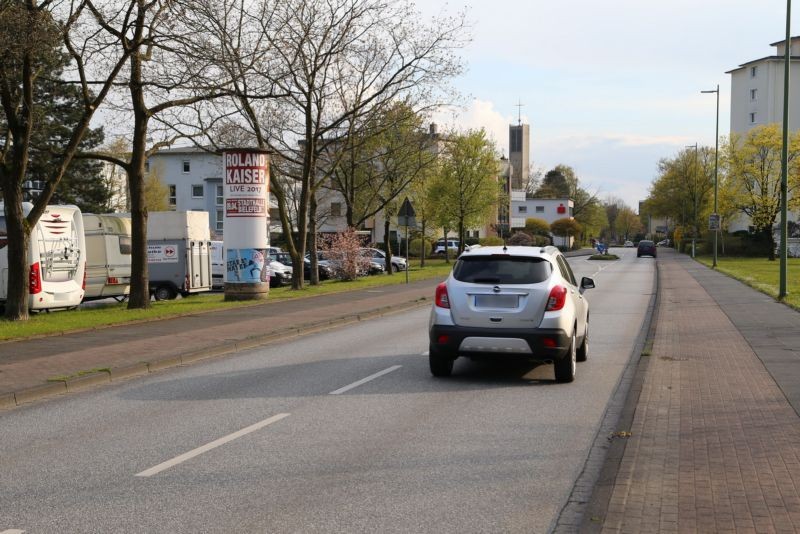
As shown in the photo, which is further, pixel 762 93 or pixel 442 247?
pixel 762 93

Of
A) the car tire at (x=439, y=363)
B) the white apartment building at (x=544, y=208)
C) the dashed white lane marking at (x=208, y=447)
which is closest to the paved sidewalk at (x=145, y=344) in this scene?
the dashed white lane marking at (x=208, y=447)

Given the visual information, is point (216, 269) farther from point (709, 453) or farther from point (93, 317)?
point (709, 453)

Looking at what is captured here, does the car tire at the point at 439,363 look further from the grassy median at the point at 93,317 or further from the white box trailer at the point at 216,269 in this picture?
the white box trailer at the point at 216,269

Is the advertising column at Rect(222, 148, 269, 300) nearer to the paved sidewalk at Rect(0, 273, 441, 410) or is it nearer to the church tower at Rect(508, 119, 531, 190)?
the paved sidewalk at Rect(0, 273, 441, 410)

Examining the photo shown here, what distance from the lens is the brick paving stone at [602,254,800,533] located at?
4.96m

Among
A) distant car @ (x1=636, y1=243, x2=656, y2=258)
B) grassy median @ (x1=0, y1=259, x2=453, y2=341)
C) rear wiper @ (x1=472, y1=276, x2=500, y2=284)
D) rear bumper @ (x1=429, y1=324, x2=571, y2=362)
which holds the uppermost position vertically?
rear wiper @ (x1=472, y1=276, x2=500, y2=284)

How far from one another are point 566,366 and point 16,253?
12.5 meters

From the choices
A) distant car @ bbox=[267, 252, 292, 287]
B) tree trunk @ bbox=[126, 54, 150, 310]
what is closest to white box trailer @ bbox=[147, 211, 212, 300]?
distant car @ bbox=[267, 252, 292, 287]

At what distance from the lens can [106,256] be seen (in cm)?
2608

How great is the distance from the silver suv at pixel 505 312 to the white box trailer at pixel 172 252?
63.0ft

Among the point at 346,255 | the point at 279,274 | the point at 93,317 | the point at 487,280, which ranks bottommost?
the point at 279,274

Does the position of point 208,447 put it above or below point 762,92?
below

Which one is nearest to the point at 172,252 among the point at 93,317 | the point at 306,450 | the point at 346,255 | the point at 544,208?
the point at 93,317

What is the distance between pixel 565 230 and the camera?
101938 mm
